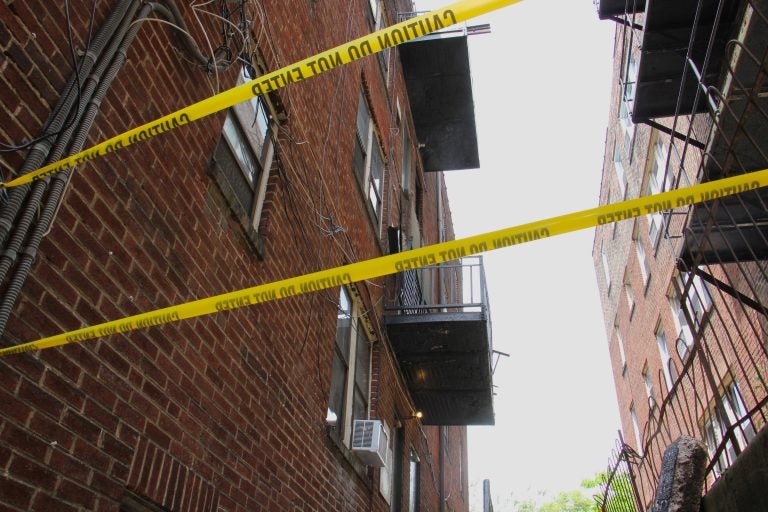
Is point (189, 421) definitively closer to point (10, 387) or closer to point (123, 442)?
point (123, 442)

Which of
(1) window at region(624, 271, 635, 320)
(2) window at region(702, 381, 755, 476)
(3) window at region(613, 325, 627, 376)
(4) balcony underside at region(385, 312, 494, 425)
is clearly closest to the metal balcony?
(4) balcony underside at region(385, 312, 494, 425)

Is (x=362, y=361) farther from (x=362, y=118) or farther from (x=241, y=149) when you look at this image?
(x=241, y=149)

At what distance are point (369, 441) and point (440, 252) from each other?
4.27 m

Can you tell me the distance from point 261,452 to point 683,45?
6.49 metres

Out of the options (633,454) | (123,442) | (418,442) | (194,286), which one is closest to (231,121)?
(194,286)

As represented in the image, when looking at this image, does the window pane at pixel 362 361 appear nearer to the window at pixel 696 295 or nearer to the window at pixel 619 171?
the window at pixel 696 295

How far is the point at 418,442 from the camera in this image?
10.5 m

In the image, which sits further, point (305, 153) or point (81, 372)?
point (305, 153)

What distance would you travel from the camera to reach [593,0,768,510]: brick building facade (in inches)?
175

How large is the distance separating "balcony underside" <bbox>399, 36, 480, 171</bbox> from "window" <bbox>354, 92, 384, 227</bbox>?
11.1 ft

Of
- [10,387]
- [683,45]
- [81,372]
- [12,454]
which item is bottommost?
[12,454]

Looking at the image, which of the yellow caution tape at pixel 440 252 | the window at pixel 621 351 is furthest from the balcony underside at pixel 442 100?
the yellow caution tape at pixel 440 252

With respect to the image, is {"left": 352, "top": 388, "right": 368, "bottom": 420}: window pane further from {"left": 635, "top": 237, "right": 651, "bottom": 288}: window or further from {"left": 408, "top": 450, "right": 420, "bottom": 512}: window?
{"left": 635, "top": 237, "right": 651, "bottom": 288}: window

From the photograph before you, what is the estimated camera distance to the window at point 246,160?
13.5 feet
